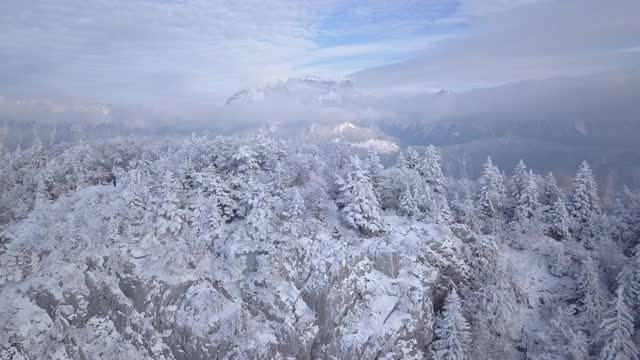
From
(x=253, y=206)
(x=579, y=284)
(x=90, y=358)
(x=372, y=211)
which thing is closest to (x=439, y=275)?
(x=372, y=211)

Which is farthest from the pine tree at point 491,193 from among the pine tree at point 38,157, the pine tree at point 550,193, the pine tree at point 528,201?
the pine tree at point 38,157

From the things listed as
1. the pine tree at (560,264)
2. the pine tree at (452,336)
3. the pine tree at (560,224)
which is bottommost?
the pine tree at (452,336)

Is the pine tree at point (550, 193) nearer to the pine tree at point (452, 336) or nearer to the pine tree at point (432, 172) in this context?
the pine tree at point (432, 172)

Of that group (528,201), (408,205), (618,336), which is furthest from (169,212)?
(528,201)

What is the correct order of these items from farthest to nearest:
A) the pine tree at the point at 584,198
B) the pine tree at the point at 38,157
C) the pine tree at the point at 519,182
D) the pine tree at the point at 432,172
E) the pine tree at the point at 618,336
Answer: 1. the pine tree at the point at 519,182
2. the pine tree at the point at 38,157
3. the pine tree at the point at 432,172
4. the pine tree at the point at 584,198
5. the pine tree at the point at 618,336

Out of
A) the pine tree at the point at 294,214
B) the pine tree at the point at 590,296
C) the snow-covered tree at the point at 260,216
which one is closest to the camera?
the snow-covered tree at the point at 260,216

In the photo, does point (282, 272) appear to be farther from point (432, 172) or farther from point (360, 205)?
point (432, 172)

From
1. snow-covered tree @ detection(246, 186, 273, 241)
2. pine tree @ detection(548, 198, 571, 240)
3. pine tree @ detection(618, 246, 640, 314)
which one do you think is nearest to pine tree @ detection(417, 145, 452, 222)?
pine tree @ detection(548, 198, 571, 240)
